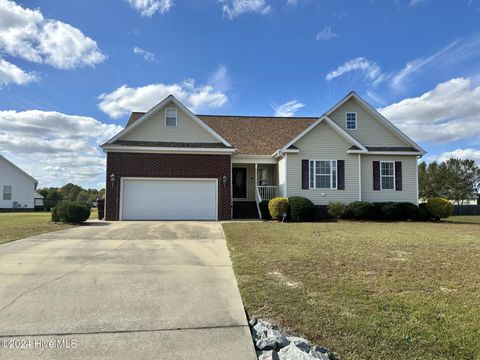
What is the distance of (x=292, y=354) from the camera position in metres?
3.46

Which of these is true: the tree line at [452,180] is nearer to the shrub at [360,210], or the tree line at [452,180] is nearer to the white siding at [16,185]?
the shrub at [360,210]

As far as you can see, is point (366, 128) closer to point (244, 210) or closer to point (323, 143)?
point (323, 143)

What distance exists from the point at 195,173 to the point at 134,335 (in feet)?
47.0

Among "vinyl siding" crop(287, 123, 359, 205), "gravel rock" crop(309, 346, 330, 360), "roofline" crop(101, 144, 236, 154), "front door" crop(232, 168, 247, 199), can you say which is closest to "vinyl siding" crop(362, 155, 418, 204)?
"vinyl siding" crop(287, 123, 359, 205)

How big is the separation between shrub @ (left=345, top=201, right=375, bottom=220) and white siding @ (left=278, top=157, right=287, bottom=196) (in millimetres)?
3448

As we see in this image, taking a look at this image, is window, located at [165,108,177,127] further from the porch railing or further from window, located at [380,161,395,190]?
window, located at [380,161,395,190]

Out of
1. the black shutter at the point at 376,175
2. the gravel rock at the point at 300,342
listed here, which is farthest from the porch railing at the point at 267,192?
the gravel rock at the point at 300,342

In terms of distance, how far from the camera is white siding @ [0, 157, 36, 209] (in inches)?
1469

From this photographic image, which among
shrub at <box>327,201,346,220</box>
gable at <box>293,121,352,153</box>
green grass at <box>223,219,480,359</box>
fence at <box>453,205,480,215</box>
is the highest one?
gable at <box>293,121,352,153</box>

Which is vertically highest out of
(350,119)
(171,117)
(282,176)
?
(350,119)

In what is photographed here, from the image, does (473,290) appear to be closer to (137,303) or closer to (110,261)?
(137,303)

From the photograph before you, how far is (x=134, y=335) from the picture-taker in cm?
400

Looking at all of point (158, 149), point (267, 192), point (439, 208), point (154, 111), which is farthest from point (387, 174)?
point (154, 111)

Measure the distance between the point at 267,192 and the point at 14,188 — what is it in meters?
31.0
